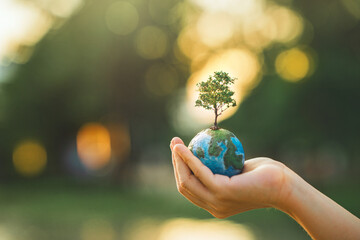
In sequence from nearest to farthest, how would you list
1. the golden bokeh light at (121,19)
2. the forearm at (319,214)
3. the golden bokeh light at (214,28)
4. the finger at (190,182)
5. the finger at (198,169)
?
the forearm at (319,214), the finger at (198,169), the finger at (190,182), the golden bokeh light at (214,28), the golden bokeh light at (121,19)

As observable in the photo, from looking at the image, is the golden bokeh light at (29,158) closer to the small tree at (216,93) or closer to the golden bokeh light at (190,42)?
the golden bokeh light at (190,42)

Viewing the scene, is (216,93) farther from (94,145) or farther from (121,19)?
(94,145)

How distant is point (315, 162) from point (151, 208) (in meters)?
13.3

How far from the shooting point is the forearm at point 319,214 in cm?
366

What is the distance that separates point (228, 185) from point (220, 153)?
2.61 feet

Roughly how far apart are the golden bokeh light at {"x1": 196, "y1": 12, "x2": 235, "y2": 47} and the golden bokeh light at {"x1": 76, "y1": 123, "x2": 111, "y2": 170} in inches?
620

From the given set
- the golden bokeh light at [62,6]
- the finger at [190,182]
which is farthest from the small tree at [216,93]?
the golden bokeh light at [62,6]

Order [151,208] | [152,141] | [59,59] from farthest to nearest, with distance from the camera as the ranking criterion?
[152,141] → [59,59] → [151,208]

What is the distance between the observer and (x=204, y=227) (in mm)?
14344

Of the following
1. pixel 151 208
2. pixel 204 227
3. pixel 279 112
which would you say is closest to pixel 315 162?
pixel 279 112

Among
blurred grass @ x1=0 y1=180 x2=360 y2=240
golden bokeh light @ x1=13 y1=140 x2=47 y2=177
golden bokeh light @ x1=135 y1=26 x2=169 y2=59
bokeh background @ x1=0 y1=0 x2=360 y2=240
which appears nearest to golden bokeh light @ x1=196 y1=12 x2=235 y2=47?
bokeh background @ x1=0 y1=0 x2=360 y2=240

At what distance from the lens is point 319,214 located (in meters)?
3.66

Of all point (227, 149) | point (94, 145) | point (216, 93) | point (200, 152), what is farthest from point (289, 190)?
point (94, 145)

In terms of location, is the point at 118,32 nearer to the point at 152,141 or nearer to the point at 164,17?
the point at 164,17
